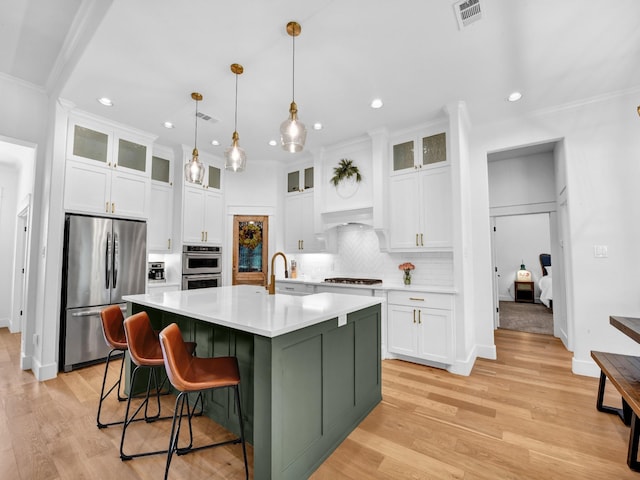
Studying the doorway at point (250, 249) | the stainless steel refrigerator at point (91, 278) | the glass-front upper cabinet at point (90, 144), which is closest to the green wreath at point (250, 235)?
the doorway at point (250, 249)

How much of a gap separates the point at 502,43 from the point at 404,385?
129 inches

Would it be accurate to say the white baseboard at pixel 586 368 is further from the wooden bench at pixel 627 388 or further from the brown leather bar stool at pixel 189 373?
the brown leather bar stool at pixel 189 373

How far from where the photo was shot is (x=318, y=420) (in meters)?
1.88

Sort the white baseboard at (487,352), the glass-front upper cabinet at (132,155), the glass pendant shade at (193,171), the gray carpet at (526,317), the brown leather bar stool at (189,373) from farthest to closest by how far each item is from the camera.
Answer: the gray carpet at (526,317) → the glass-front upper cabinet at (132,155) → the white baseboard at (487,352) → the glass pendant shade at (193,171) → the brown leather bar stool at (189,373)

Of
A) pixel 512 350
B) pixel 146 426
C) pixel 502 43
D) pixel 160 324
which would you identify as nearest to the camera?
pixel 146 426

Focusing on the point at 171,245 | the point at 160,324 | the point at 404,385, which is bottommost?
the point at 404,385

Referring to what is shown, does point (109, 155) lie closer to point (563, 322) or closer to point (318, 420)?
point (318, 420)

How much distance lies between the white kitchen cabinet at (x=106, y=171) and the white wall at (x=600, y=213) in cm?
533

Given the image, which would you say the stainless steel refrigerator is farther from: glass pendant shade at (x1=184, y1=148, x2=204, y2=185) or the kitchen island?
glass pendant shade at (x1=184, y1=148, x2=204, y2=185)

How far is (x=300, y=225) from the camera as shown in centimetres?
521

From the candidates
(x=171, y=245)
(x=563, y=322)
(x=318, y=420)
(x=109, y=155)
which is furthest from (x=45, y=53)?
(x=563, y=322)

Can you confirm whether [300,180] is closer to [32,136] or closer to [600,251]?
[32,136]

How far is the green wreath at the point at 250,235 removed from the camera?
5418 millimetres

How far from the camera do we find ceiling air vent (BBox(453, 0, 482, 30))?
2070mm
